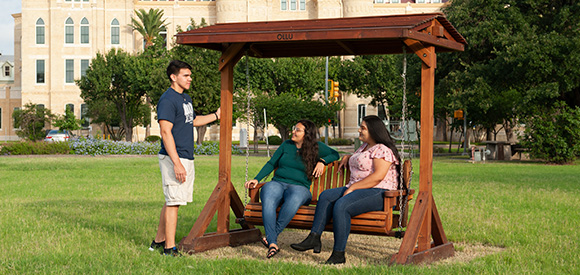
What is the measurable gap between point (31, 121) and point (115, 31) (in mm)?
13084

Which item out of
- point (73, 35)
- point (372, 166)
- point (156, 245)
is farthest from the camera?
point (73, 35)

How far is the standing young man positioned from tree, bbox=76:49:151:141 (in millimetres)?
49849

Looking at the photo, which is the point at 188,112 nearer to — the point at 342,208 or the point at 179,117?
the point at 179,117

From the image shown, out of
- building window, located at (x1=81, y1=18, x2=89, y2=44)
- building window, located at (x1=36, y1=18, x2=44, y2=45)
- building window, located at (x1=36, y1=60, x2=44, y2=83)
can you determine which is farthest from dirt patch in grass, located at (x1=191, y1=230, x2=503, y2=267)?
building window, located at (x1=36, y1=18, x2=44, y2=45)

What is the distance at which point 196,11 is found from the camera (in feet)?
243

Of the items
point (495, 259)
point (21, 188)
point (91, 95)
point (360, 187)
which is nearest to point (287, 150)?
point (360, 187)

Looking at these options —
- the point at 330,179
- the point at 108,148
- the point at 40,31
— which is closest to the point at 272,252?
the point at 330,179

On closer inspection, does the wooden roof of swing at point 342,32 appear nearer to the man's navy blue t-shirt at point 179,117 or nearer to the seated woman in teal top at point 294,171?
the man's navy blue t-shirt at point 179,117

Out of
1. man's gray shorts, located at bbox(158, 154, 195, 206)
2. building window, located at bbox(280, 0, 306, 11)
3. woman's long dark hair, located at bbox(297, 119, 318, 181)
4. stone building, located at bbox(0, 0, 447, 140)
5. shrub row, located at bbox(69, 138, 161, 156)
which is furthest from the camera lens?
building window, located at bbox(280, 0, 306, 11)

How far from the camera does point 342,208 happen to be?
6.90 meters

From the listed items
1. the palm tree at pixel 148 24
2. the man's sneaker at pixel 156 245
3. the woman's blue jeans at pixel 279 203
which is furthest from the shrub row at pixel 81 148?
the palm tree at pixel 148 24

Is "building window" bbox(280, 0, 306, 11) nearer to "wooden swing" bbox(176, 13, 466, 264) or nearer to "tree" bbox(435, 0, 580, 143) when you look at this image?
"tree" bbox(435, 0, 580, 143)

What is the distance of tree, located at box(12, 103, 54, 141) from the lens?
6350cm

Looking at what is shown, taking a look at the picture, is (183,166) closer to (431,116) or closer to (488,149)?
(431,116)
